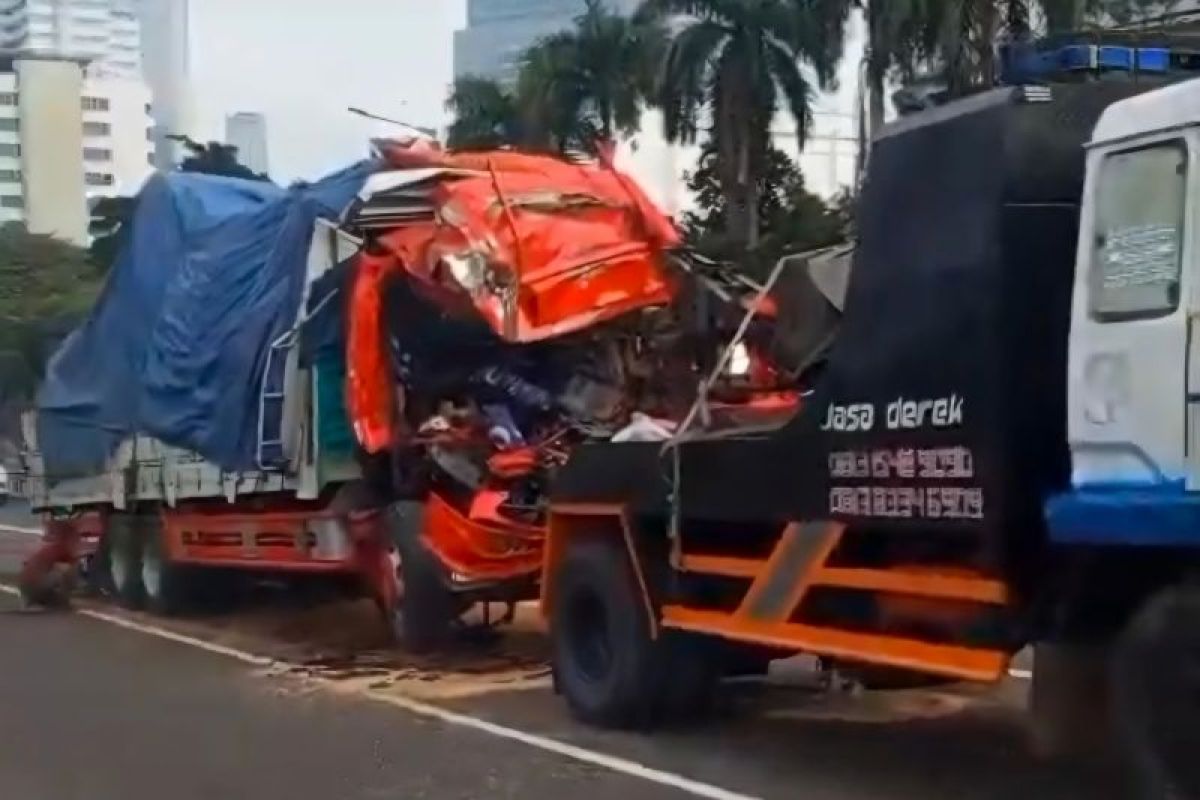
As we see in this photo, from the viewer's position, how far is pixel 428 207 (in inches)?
558

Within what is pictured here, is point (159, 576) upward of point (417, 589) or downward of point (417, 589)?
downward

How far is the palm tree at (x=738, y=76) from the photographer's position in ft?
122

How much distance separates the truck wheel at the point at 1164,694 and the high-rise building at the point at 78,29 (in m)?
170

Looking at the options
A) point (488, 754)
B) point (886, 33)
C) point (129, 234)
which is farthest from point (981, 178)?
point (886, 33)

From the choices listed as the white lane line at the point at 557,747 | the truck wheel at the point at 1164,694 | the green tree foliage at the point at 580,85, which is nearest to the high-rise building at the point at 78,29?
the green tree foliage at the point at 580,85

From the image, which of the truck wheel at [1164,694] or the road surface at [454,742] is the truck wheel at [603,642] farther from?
the truck wheel at [1164,694]

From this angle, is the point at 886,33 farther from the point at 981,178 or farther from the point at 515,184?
the point at 981,178

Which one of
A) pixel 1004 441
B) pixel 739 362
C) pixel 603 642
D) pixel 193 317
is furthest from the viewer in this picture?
pixel 193 317

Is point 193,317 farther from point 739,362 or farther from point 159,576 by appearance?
point 739,362

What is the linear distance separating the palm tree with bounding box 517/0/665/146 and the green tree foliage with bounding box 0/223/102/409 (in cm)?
2192

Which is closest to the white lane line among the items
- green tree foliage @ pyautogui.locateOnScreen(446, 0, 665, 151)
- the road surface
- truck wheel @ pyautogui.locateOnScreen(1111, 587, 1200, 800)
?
the road surface

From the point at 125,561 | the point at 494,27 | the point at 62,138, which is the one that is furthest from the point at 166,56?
the point at 125,561

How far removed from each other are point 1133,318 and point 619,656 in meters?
4.35

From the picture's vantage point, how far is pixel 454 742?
10508 mm
